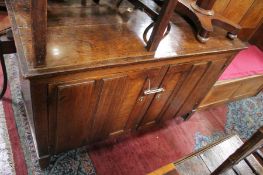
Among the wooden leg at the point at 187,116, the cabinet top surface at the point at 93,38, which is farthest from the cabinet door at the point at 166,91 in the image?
the wooden leg at the point at 187,116

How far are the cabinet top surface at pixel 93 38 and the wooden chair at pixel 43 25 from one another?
0.15 ft

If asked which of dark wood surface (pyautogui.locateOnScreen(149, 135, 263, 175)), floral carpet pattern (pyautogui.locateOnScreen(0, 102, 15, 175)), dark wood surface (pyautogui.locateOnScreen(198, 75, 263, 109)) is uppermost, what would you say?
dark wood surface (pyautogui.locateOnScreen(149, 135, 263, 175))

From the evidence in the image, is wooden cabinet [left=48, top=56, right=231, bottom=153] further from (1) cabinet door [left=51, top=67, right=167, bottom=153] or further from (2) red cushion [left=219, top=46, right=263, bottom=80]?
(2) red cushion [left=219, top=46, right=263, bottom=80]

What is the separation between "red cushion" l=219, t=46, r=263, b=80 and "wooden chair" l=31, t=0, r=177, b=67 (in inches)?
46.5

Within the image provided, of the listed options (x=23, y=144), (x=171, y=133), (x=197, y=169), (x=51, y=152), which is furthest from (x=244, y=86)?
(x=23, y=144)

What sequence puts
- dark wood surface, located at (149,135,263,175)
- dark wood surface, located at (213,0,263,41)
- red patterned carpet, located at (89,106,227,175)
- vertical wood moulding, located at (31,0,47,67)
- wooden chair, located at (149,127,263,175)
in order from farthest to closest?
1. dark wood surface, located at (213,0,263,41)
2. red patterned carpet, located at (89,106,227,175)
3. dark wood surface, located at (149,135,263,175)
4. wooden chair, located at (149,127,263,175)
5. vertical wood moulding, located at (31,0,47,67)

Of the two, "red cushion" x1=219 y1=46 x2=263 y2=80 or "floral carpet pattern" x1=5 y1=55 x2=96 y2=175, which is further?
"red cushion" x1=219 y1=46 x2=263 y2=80

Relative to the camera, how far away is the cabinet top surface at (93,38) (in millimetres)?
1012

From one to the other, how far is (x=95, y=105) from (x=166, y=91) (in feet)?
1.69

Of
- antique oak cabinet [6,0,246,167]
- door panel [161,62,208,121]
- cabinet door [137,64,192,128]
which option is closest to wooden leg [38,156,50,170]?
antique oak cabinet [6,0,246,167]

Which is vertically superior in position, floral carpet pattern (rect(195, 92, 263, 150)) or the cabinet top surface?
the cabinet top surface

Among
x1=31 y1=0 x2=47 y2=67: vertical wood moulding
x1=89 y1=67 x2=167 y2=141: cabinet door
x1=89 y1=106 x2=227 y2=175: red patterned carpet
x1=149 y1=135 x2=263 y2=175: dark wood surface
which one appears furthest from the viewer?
x1=89 y1=106 x2=227 y2=175: red patterned carpet

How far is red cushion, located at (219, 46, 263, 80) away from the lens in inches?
87.0

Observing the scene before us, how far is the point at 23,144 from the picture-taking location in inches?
64.7
